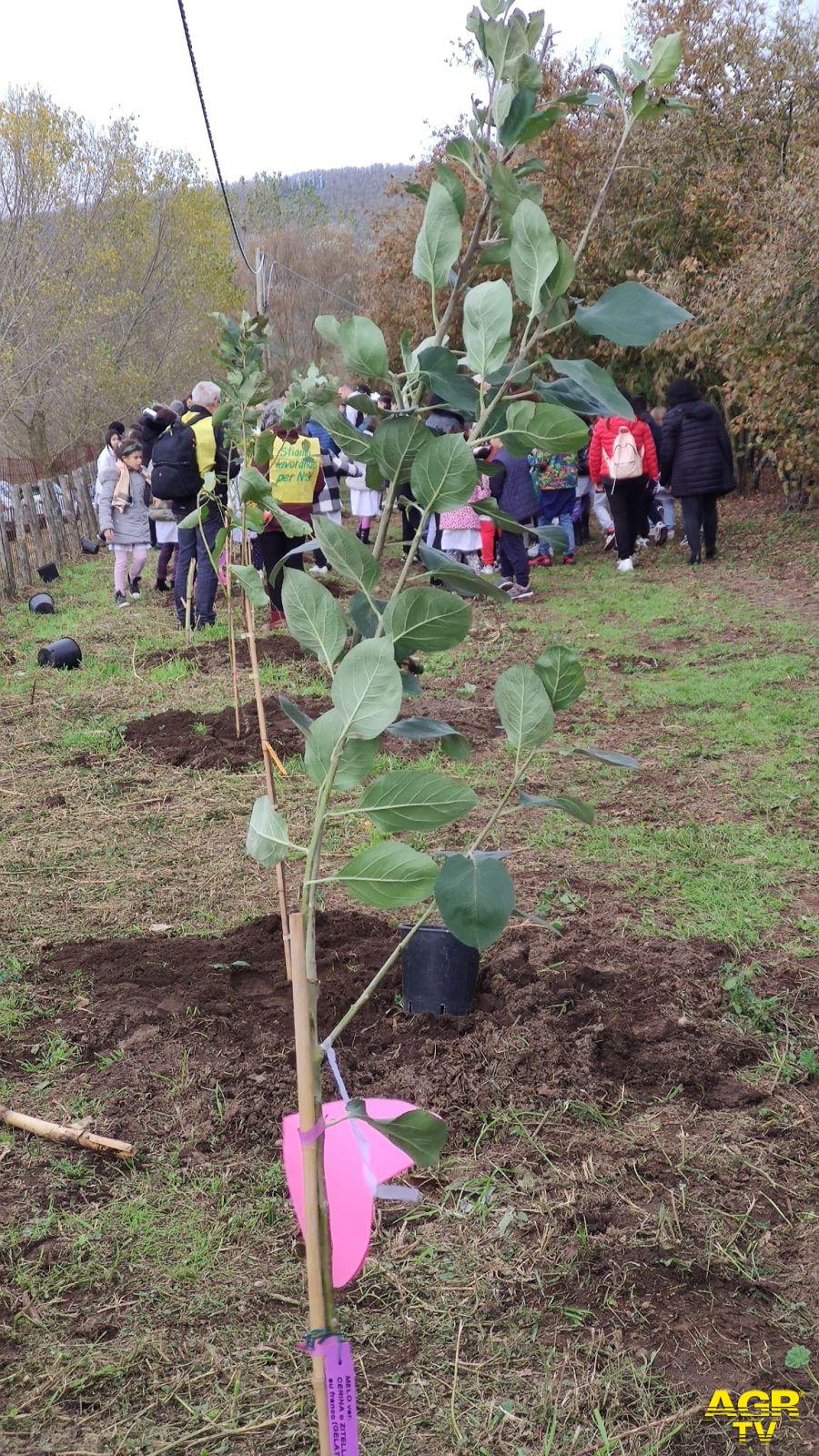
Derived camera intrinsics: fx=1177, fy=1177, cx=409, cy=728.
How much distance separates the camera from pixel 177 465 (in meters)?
8.94

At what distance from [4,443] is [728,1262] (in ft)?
93.5

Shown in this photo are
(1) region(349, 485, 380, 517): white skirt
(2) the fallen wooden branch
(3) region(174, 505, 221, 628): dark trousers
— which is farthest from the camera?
(1) region(349, 485, 380, 517): white skirt

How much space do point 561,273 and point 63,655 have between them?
784 cm

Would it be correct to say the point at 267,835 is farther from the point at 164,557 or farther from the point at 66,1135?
the point at 164,557

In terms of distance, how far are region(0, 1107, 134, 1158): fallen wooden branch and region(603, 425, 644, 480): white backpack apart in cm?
972

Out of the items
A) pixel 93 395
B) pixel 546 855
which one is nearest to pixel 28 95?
pixel 93 395

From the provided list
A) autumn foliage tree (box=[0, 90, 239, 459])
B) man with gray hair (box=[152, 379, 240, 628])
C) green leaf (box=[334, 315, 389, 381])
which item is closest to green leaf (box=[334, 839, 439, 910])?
green leaf (box=[334, 315, 389, 381])

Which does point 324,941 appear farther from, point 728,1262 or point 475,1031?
point 728,1262

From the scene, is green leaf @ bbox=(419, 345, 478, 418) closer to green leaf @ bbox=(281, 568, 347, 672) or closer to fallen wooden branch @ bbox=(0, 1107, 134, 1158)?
green leaf @ bbox=(281, 568, 347, 672)

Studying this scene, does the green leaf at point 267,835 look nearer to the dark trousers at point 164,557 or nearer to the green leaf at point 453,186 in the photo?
the green leaf at point 453,186

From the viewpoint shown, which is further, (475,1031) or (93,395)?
(93,395)

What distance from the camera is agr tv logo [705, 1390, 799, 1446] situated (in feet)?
6.41

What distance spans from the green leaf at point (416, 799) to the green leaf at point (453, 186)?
66 cm

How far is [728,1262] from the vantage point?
233cm
